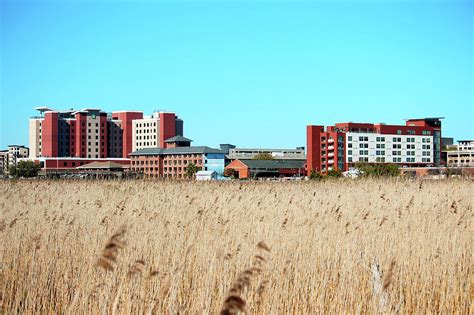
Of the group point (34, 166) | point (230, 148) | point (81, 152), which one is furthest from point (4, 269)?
point (230, 148)

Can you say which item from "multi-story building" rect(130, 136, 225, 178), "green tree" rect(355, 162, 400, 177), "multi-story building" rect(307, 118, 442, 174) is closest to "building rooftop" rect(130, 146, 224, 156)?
"multi-story building" rect(130, 136, 225, 178)

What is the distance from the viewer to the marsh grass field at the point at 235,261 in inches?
210

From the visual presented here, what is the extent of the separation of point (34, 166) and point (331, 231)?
122 metres

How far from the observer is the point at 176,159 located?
135500mm


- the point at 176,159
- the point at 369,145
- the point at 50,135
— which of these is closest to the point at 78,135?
the point at 50,135

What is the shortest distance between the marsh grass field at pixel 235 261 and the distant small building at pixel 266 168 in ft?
361

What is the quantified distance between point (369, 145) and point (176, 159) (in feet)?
133

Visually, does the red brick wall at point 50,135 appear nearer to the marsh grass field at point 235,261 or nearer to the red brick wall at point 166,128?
the red brick wall at point 166,128

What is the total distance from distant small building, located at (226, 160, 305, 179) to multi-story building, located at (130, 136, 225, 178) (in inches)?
211

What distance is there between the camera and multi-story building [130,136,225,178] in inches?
5094

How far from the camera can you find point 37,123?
14912 centimetres

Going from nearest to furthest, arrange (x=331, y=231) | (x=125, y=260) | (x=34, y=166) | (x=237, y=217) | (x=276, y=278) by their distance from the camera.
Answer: (x=276, y=278) → (x=125, y=260) → (x=331, y=231) → (x=237, y=217) → (x=34, y=166)

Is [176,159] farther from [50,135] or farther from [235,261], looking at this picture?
[235,261]

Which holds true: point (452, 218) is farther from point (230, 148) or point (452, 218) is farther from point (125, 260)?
point (230, 148)
